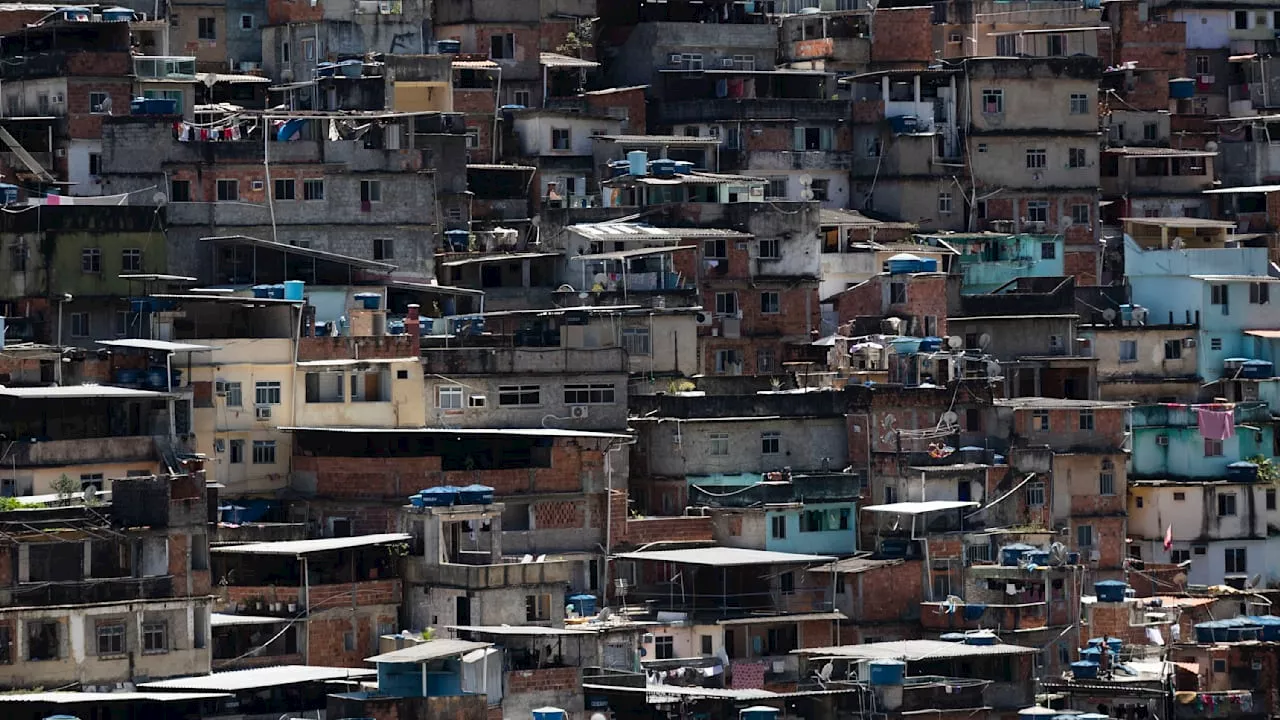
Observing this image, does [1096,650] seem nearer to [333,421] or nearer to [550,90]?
[333,421]

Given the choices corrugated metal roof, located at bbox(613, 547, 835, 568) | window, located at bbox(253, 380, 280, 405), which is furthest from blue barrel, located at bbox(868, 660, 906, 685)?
window, located at bbox(253, 380, 280, 405)

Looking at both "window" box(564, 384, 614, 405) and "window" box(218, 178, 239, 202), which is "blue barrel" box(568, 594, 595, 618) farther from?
"window" box(218, 178, 239, 202)

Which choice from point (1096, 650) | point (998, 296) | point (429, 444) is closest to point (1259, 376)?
point (998, 296)

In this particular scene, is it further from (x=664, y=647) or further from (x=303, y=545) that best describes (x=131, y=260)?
(x=664, y=647)

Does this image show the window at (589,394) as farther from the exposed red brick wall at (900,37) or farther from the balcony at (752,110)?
the exposed red brick wall at (900,37)

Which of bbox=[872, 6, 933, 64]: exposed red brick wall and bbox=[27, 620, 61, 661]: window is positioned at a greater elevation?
bbox=[872, 6, 933, 64]: exposed red brick wall

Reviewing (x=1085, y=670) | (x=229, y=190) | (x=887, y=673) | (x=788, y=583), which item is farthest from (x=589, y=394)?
(x=1085, y=670)
